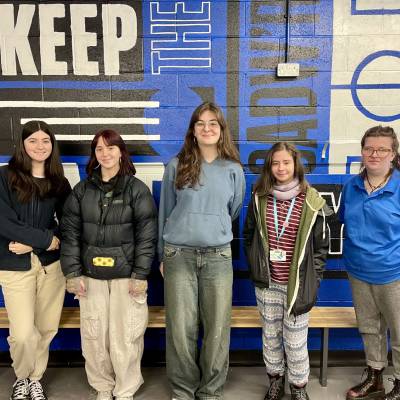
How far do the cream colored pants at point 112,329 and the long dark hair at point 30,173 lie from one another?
21.4 inches

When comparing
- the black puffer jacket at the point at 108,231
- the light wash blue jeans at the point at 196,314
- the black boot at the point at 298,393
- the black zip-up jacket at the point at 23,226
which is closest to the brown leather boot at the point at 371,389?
the black boot at the point at 298,393

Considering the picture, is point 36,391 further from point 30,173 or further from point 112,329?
point 30,173

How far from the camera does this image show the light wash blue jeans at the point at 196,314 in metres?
2.18

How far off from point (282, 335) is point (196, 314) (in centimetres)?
50

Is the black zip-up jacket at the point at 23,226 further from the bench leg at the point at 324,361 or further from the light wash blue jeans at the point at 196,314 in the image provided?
the bench leg at the point at 324,361

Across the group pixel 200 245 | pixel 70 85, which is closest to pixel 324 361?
pixel 200 245

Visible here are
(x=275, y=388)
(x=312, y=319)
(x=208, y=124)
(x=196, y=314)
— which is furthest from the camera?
(x=312, y=319)

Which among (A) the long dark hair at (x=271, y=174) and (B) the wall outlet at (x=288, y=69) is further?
(B) the wall outlet at (x=288, y=69)

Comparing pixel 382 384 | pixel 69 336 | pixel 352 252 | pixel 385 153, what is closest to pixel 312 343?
pixel 382 384

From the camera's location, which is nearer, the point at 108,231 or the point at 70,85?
the point at 108,231

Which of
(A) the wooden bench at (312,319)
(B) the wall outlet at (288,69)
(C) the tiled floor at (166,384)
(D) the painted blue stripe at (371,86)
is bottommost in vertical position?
(C) the tiled floor at (166,384)

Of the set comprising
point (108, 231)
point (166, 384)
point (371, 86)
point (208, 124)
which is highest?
point (371, 86)

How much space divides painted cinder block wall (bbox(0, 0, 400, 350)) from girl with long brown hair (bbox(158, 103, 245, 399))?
1.62 feet

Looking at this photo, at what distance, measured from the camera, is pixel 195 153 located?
7.15 ft
